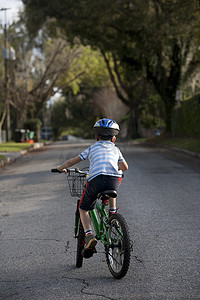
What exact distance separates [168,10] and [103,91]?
4732cm

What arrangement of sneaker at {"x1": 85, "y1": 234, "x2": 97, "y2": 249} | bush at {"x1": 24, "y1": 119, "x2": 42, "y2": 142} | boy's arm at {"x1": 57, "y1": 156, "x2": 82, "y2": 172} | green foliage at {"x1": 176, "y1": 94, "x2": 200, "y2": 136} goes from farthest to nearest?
1. bush at {"x1": 24, "y1": 119, "x2": 42, "y2": 142}
2. green foliage at {"x1": 176, "y1": 94, "x2": 200, "y2": 136}
3. boy's arm at {"x1": 57, "y1": 156, "x2": 82, "y2": 172}
4. sneaker at {"x1": 85, "y1": 234, "x2": 97, "y2": 249}

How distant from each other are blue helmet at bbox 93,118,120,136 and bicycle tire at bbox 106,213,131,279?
0.90 m

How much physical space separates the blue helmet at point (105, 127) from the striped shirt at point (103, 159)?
115 millimetres

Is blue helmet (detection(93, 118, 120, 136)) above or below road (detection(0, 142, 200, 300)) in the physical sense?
above

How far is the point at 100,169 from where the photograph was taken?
17.4ft

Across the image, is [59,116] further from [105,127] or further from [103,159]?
[103,159]

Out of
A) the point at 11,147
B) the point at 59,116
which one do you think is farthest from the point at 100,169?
the point at 59,116

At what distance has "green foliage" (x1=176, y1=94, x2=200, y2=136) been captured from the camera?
2949 centimetres

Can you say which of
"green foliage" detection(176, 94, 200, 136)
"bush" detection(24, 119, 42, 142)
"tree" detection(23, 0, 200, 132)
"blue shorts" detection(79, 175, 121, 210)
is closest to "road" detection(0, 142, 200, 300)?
"blue shorts" detection(79, 175, 121, 210)

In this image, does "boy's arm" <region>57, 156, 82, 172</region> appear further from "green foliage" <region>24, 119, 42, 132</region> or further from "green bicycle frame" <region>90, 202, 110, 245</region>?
"green foliage" <region>24, 119, 42, 132</region>

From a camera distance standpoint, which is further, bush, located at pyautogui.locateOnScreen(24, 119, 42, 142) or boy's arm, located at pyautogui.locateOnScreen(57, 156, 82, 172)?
bush, located at pyautogui.locateOnScreen(24, 119, 42, 142)

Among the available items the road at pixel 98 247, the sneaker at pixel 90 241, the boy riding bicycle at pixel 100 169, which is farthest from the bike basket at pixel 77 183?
the sneaker at pixel 90 241

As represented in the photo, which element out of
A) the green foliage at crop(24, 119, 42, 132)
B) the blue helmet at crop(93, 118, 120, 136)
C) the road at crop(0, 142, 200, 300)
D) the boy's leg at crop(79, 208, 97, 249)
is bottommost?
the road at crop(0, 142, 200, 300)

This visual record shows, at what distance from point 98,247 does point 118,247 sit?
1.54 m
